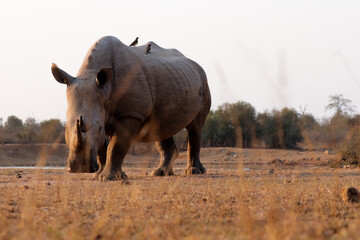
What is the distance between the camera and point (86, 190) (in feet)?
17.4

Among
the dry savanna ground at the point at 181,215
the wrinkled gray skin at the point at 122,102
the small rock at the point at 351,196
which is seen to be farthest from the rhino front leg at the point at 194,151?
the small rock at the point at 351,196

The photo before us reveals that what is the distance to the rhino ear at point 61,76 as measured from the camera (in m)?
6.64

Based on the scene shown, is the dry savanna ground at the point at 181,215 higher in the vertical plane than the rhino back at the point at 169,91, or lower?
lower

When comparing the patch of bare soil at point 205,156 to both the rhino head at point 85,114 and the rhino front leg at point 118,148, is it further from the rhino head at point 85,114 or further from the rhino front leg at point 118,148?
the rhino head at point 85,114

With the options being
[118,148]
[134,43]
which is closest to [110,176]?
[118,148]

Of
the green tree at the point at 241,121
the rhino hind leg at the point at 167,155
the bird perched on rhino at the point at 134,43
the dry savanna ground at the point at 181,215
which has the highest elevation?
the bird perched on rhino at the point at 134,43

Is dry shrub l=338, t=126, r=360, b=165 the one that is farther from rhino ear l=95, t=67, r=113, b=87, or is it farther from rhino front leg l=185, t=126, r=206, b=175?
rhino ear l=95, t=67, r=113, b=87

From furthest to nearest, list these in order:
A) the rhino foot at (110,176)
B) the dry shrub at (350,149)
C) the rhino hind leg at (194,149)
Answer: the dry shrub at (350,149) < the rhino hind leg at (194,149) < the rhino foot at (110,176)

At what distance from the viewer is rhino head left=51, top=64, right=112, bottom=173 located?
19.6 ft

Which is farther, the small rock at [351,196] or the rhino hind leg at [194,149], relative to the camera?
the rhino hind leg at [194,149]

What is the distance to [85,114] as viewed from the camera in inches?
246

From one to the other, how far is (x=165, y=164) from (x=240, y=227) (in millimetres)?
6222

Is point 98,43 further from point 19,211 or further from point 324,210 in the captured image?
point 324,210

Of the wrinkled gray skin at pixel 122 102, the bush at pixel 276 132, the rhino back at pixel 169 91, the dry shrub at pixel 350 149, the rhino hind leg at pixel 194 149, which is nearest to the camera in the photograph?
the wrinkled gray skin at pixel 122 102
